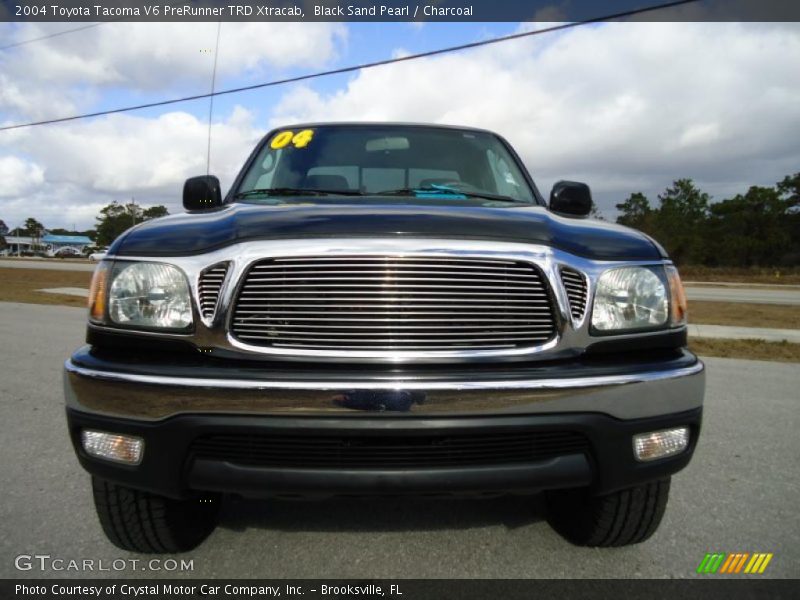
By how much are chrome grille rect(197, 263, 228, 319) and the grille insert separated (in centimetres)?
40

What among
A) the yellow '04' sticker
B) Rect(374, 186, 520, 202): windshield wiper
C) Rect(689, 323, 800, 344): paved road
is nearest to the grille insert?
Rect(374, 186, 520, 202): windshield wiper

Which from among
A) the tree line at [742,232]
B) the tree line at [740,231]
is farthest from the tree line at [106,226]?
the tree line at [742,232]

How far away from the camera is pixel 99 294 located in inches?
80.4

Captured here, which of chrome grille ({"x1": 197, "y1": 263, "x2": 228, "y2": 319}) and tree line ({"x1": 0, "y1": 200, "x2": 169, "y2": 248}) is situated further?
tree line ({"x1": 0, "y1": 200, "x2": 169, "y2": 248})

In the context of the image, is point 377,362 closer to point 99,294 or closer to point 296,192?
point 99,294

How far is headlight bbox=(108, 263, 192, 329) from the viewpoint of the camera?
1.94 m

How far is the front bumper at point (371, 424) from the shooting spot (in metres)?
1.77

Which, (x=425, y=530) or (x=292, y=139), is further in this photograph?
(x=292, y=139)

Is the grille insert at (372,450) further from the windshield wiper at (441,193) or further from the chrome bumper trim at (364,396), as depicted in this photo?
the windshield wiper at (441,193)

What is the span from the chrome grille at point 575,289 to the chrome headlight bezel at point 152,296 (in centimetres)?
122

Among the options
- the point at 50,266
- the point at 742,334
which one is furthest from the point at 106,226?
the point at 742,334

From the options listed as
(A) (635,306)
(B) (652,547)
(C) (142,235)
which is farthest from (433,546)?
(C) (142,235)

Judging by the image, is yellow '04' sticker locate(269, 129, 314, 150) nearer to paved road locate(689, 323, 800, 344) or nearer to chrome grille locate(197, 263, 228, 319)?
chrome grille locate(197, 263, 228, 319)

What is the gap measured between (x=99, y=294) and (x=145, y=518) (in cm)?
82
